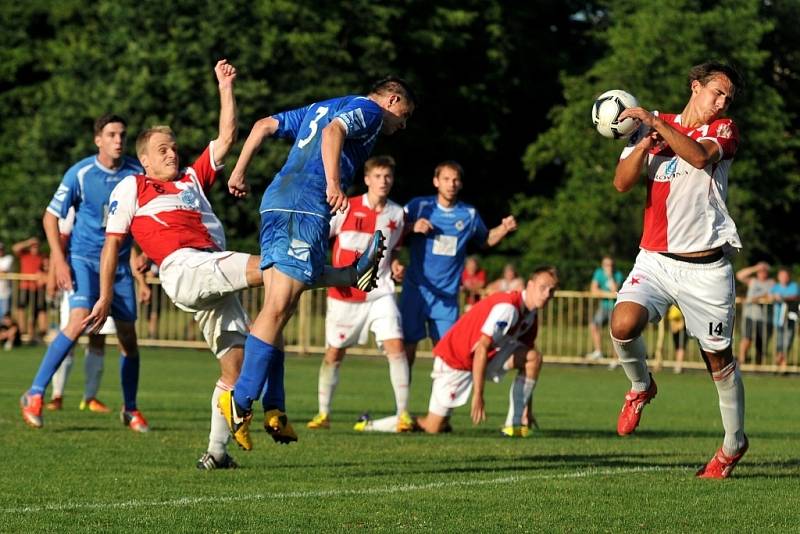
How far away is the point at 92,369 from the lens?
1460 cm

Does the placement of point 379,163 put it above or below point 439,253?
above

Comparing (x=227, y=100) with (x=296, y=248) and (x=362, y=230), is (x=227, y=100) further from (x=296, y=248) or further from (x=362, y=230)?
(x=362, y=230)

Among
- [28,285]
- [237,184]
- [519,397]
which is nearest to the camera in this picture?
[237,184]

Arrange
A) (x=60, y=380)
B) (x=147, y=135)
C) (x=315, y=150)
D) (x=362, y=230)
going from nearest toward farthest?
(x=315, y=150) < (x=147, y=135) < (x=362, y=230) < (x=60, y=380)

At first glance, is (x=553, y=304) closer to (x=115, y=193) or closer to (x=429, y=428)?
(x=429, y=428)

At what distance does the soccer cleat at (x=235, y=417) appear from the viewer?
8.94m

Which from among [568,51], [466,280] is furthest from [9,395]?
[568,51]

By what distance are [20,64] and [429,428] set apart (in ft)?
150

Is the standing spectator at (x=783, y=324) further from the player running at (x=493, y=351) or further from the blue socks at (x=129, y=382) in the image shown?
the blue socks at (x=129, y=382)

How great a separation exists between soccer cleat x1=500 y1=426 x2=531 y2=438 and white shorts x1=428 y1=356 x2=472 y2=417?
431mm

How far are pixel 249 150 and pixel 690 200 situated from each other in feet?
8.74

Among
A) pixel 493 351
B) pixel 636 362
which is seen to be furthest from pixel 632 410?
pixel 493 351

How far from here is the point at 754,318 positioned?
2577 cm

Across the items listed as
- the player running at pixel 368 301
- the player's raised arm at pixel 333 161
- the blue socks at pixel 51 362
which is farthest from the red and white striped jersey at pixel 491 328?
the player's raised arm at pixel 333 161
